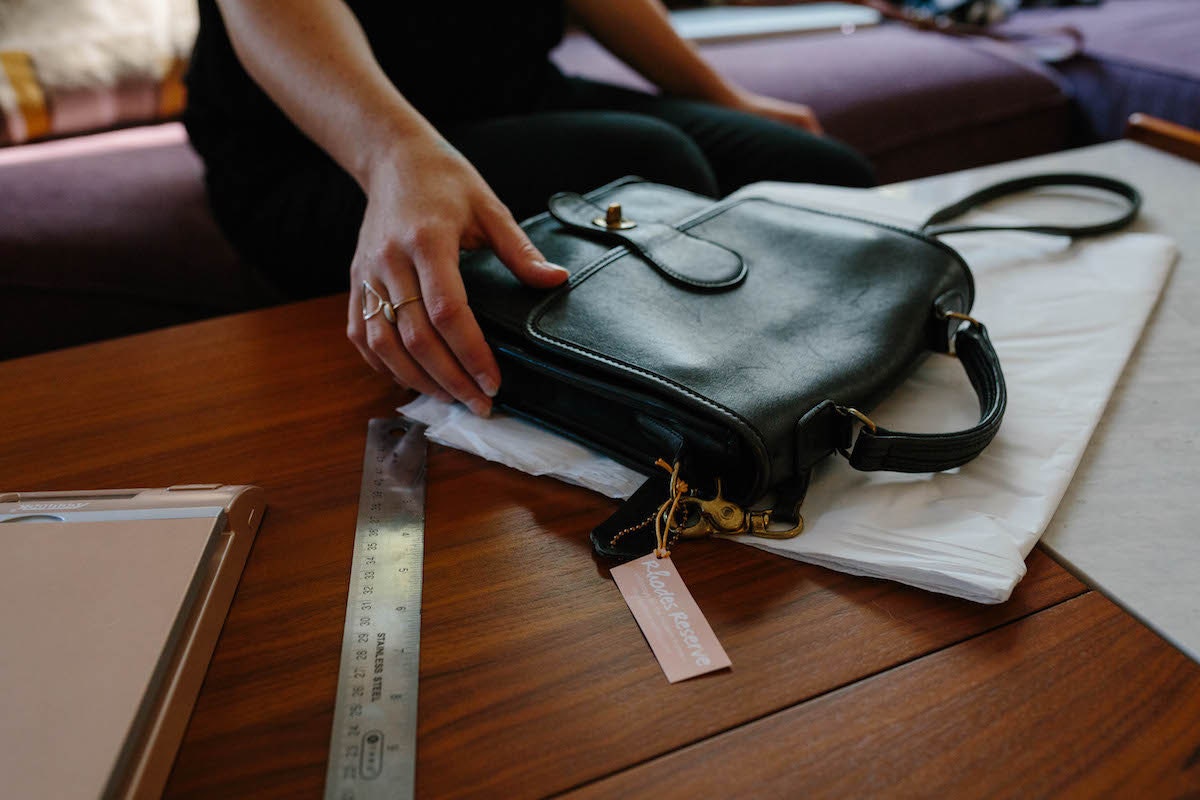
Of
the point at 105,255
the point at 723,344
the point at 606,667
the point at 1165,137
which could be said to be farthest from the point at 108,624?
the point at 1165,137

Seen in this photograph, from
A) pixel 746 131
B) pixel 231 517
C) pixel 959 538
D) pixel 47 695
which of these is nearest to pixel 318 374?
pixel 231 517

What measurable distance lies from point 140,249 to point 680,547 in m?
0.80

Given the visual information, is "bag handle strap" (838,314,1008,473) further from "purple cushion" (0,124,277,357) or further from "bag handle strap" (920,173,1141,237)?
"purple cushion" (0,124,277,357)

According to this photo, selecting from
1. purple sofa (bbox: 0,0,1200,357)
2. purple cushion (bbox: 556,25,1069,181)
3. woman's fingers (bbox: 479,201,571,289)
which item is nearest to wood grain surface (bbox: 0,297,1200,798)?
woman's fingers (bbox: 479,201,571,289)

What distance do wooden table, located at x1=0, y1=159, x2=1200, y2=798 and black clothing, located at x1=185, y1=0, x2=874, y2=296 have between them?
0.33 metres

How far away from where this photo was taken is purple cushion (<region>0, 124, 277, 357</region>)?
908mm

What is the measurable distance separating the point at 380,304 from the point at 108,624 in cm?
24

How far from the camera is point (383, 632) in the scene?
1.30ft

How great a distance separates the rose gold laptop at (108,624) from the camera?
317 mm

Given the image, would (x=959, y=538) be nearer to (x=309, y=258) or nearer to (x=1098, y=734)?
(x=1098, y=734)

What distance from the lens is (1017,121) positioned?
1369 mm

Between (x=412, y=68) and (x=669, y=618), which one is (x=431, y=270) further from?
(x=412, y=68)

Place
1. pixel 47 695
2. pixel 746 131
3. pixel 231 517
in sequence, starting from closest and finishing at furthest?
1. pixel 47 695
2. pixel 231 517
3. pixel 746 131

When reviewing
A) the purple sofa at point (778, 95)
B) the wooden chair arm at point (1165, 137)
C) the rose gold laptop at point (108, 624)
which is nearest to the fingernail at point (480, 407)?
the rose gold laptop at point (108, 624)
